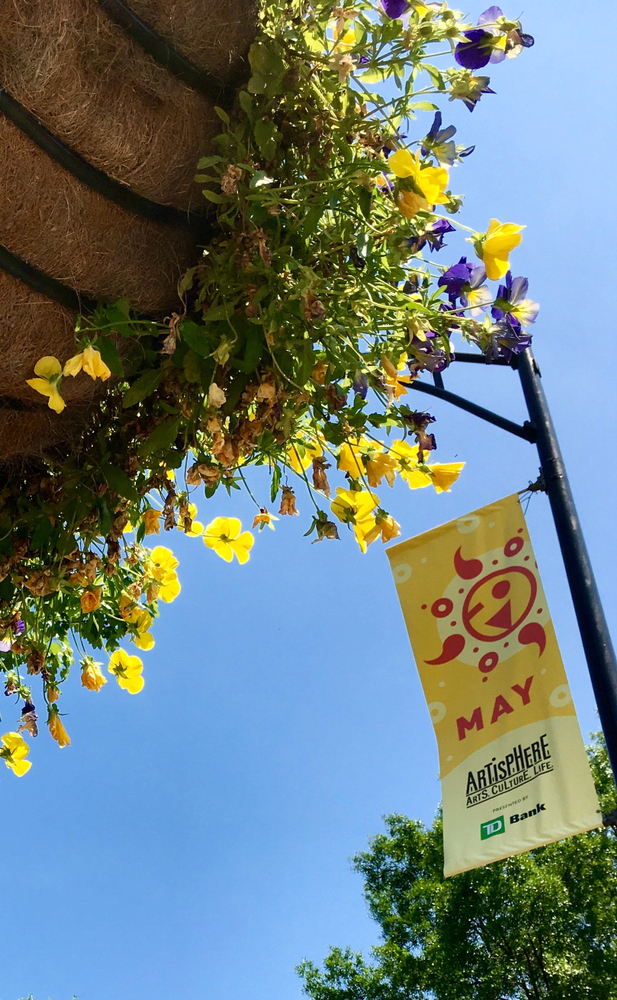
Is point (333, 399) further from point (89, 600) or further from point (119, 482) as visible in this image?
point (89, 600)

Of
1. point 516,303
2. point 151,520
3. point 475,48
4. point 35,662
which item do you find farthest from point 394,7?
point 35,662

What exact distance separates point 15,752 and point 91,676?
30 cm

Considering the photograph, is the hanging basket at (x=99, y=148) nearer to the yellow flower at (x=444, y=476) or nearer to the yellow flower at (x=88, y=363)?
the yellow flower at (x=88, y=363)

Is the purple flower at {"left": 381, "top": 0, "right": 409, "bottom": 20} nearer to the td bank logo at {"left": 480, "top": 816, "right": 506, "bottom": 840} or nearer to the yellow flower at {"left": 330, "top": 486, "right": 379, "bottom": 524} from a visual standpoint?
the yellow flower at {"left": 330, "top": 486, "right": 379, "bottom": 524}

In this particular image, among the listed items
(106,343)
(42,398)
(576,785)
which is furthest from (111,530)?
(576,785)

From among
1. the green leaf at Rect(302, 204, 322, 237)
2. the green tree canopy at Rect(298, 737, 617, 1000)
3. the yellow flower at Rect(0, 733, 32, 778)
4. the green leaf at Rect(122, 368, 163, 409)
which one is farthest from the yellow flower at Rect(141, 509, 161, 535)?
the green tree canopy at Rect(298, 737, 617, 1000)

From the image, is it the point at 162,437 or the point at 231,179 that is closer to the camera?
the point at 231,179

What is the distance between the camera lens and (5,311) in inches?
37.5

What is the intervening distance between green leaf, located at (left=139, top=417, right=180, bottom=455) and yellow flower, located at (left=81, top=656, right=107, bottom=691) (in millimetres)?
682

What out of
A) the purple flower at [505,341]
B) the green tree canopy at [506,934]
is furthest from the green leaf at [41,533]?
the green tree canopy at [506,934]

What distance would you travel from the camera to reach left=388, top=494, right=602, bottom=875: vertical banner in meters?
1.58

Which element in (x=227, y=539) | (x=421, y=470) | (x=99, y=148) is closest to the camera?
(x=99, y=148)

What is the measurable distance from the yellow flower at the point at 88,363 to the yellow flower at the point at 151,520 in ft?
1.47

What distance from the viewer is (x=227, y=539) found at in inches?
63.2
